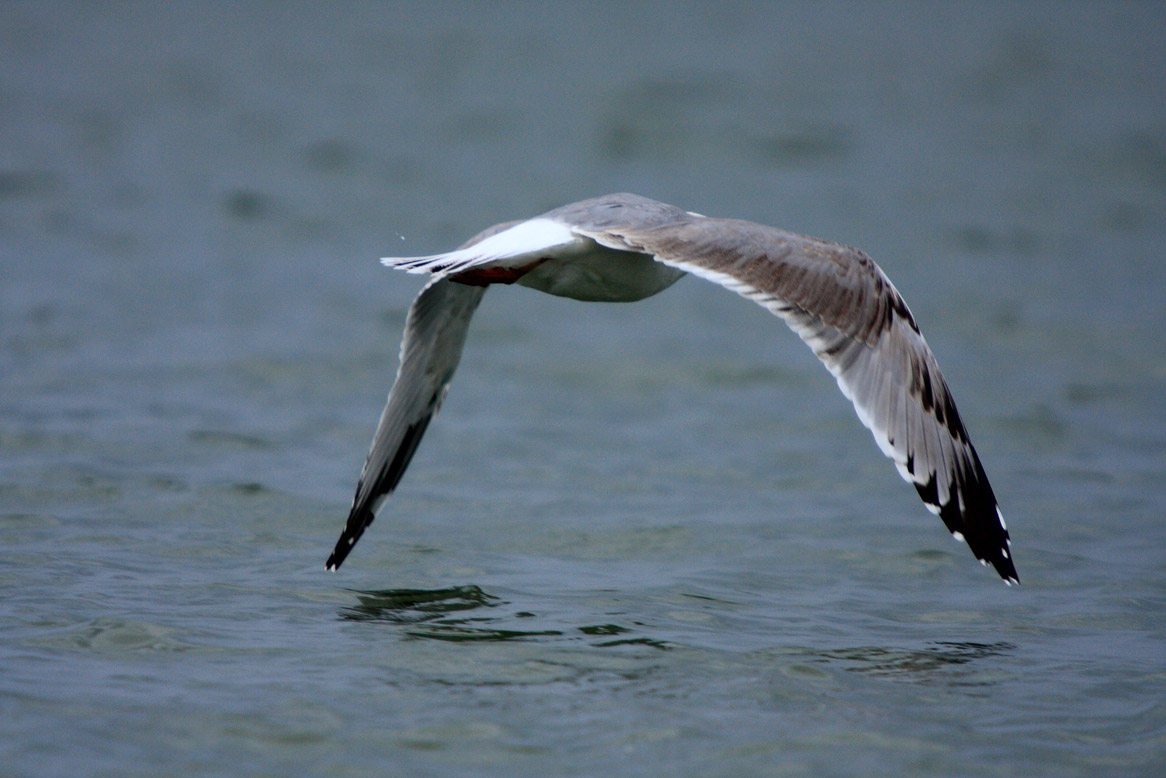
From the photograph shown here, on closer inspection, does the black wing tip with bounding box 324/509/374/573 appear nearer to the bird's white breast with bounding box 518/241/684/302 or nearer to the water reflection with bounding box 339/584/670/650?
the water reflection with bounding box 339/584/670/650

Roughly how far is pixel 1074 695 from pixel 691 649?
1.34 metres

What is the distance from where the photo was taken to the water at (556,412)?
15.7ft

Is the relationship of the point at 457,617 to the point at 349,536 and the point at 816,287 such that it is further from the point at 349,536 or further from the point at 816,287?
the point at 816,287

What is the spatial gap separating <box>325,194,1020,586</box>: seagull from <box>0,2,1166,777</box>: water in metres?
0.69

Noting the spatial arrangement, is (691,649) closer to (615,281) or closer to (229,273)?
(615,281)

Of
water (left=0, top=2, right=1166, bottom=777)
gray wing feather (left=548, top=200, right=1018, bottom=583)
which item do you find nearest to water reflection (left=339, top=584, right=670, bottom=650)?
water (left=0, top=2, right=1166, bottom=777)

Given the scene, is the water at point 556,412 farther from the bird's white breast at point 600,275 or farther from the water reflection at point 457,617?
the bird's white breast at point 600,275

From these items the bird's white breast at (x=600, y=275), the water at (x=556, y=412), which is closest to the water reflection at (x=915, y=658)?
the water at (x=556, y=412)

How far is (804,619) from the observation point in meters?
5.80

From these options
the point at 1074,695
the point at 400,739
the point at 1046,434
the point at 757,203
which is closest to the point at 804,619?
the point at 1074,695

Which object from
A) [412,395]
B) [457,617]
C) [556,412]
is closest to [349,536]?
[412,395]

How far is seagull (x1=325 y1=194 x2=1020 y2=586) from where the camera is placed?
16.8 ft

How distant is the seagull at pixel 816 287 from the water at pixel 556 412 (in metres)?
0.69

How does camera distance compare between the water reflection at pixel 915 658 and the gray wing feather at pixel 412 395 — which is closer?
the water reflection at pixel 915 658
